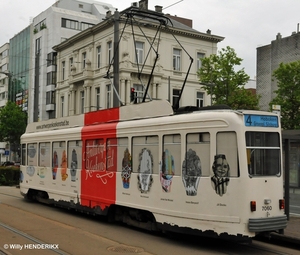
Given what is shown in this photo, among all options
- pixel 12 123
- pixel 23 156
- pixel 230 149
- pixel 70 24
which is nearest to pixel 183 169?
pixel 230 149

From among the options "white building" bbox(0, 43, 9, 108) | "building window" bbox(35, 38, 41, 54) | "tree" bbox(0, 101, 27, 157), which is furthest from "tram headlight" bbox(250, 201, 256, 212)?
"white building" bbox(0, 43, 9, 108)

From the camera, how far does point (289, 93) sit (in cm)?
2730

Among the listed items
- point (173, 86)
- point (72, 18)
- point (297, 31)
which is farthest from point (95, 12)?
point (297, 31)

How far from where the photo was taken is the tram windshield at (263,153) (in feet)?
28.9

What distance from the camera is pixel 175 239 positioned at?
32.9 feet

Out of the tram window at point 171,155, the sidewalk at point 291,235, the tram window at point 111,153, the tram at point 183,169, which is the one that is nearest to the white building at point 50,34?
the tram at point 183,169

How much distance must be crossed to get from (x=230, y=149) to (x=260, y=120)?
0.90m

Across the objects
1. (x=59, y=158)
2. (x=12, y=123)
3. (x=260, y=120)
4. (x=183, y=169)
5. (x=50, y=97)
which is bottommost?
(x=183, y=169)

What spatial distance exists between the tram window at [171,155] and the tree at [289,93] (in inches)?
713

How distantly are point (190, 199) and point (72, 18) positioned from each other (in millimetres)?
53841

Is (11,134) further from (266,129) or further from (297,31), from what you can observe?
(266,129)

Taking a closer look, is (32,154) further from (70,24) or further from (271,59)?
(70,24)

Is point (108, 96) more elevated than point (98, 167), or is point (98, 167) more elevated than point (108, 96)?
point (108, 96)

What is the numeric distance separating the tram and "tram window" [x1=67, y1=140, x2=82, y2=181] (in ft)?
0.10
